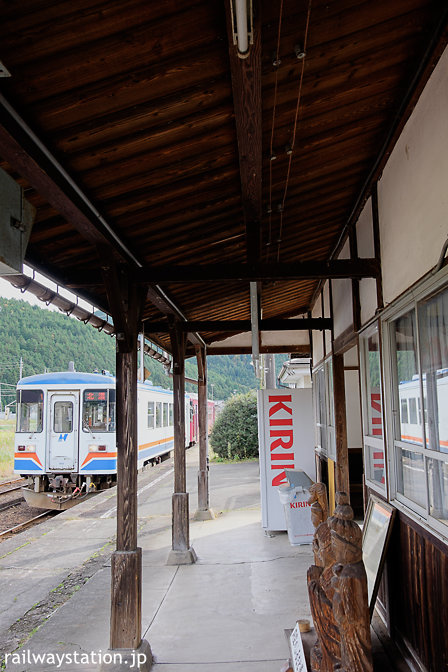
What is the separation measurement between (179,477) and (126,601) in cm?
257

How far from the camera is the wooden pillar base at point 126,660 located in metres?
3.26

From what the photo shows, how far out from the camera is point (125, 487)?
11.7 feet

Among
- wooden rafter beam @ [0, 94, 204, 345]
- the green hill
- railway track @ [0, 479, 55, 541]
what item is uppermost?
the green hill

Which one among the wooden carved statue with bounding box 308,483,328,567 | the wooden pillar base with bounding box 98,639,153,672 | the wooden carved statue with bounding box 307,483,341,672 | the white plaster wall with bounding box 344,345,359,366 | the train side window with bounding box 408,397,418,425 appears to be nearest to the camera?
the wooden carved statue with bounding box 307,483,341,672

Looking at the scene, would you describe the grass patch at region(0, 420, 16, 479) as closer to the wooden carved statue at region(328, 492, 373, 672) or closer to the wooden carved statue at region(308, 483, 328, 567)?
the wooden carved statue at region(308, 483, 328, 567)

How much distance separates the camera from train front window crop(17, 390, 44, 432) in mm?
10203

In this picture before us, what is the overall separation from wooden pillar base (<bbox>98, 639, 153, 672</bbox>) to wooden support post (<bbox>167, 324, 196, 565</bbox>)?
228 cm

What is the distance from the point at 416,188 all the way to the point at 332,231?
2.18 m

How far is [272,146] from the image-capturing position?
3053mm

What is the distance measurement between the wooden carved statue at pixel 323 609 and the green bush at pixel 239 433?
1514 centimetres

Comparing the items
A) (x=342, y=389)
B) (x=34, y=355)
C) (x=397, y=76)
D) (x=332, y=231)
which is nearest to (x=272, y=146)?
(x=397, y=76)

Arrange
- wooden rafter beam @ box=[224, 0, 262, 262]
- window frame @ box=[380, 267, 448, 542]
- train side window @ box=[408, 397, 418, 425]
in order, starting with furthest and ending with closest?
train side window @ box=[408, 397, 418, 425]
window frame @ box=[380, 267, 448, 542]
wooden rafter beam @ box=[224, 0, 262, 262]

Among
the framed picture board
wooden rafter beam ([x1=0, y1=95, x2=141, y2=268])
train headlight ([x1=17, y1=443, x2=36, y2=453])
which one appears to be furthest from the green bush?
wooden rafter beam ([x1=0, y1=95, x2=141, y2=268])

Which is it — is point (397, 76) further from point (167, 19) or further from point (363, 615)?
point (363, 615)
